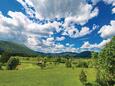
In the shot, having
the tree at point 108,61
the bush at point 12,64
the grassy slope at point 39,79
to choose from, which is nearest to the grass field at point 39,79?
the grassy slope at point 39,79

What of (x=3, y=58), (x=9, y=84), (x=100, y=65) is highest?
(x=3, y=58)

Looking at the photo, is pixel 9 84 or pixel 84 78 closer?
pixel 9 84

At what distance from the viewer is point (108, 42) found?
216 feet

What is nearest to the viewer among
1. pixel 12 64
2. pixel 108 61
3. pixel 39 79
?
pixel 108 61

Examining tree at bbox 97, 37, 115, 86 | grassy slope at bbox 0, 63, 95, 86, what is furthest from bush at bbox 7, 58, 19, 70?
tree at bbox 97, 37, 115, 86

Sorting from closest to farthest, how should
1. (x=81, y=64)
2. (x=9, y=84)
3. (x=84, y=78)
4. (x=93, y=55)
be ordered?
(x=93, y=55) → (x=9, y=84) → (x=84, y=78) → (x=81, y=64)

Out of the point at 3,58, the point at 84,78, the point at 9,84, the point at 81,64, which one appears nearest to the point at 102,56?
the point at 84,78

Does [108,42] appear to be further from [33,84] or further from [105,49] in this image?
[33,84]

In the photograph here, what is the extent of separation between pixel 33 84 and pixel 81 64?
101308 millimetres

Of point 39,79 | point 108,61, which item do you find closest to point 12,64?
point 39,79

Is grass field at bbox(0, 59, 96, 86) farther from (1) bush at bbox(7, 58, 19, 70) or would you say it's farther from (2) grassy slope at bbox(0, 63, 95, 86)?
(1) bush at bbox(7, 58, 19, 70)

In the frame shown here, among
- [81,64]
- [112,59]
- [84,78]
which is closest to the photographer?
[112,59]

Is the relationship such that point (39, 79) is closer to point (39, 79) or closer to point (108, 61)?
point (39, 79)

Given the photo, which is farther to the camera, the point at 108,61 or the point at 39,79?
the point at 39,79
